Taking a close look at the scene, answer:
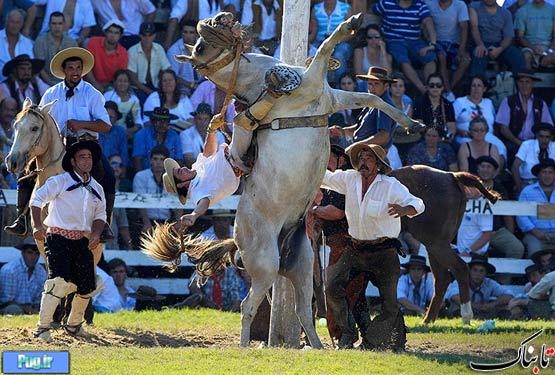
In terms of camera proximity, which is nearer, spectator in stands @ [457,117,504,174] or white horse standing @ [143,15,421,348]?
white horse standing @ [143,15,421,348]

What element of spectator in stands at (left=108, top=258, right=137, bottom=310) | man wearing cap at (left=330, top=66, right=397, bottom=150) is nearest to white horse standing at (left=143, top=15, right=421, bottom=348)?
man wearing cap at (left=330, top=66, right=397, bottom=150)

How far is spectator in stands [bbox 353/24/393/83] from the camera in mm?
20047

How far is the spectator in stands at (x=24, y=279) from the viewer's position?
17547 millimetres

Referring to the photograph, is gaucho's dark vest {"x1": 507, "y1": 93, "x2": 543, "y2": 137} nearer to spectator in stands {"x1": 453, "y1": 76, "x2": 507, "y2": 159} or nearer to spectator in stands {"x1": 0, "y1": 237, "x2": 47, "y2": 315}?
spectator in stands {"x1": 453, "y1": 76, "x2": 507, "y2": 159}

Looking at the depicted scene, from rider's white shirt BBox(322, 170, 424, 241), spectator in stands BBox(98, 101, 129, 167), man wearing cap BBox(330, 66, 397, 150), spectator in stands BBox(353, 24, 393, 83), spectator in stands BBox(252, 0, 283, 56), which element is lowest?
rider's white shirt BBox(322, 170, 424, 241)

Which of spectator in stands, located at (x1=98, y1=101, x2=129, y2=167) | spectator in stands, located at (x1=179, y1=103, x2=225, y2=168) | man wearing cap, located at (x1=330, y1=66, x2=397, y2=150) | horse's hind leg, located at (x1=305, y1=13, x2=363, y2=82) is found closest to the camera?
horse's hind leg, located at (x1=305, y1=13, x2=363, y2=82)

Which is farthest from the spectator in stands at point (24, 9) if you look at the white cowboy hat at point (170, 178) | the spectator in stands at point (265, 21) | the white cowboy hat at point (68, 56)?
the white cowboy hat at point (170, 178)

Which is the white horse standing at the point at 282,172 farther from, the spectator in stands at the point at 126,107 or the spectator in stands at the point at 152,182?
the spectator in stands at the point at 126,107

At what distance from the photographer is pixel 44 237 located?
13477 millimetres

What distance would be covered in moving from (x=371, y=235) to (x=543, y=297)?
5.08m

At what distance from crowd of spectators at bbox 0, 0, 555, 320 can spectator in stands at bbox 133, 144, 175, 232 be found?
0.01 meters

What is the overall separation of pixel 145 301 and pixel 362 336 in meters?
5.48

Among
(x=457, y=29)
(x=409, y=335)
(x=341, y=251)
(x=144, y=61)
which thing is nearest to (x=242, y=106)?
(x=341, y=251)

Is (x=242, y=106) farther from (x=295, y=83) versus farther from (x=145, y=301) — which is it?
(x=145, y=301)
